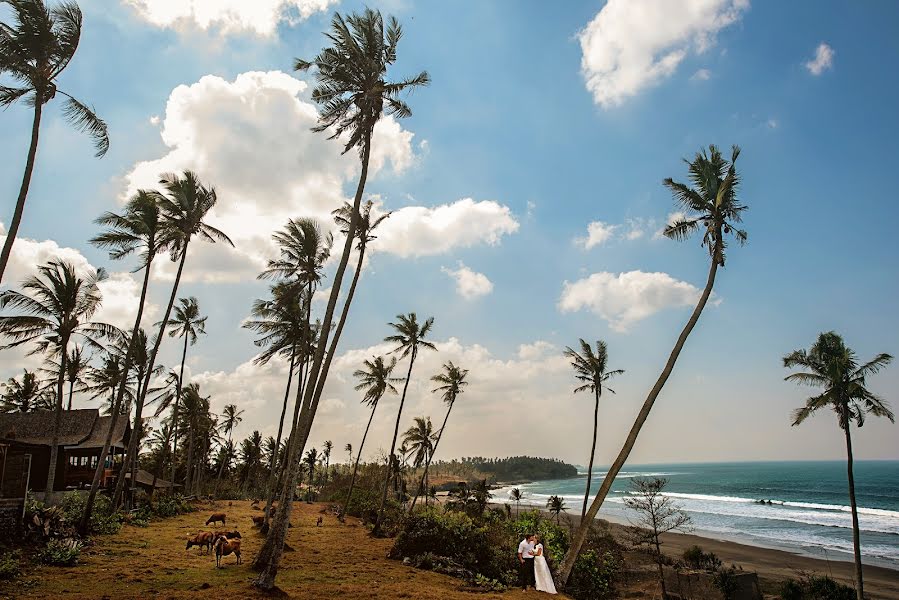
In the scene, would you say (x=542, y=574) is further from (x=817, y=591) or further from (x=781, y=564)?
(x=781, y=564)

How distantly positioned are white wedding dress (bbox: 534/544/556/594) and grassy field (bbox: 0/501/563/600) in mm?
673

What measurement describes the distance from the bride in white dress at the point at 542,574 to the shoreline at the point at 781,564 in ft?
64.2

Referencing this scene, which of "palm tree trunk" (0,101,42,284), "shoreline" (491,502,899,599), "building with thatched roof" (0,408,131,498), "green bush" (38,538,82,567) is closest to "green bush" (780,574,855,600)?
"shoreline" (491,502,899,599)

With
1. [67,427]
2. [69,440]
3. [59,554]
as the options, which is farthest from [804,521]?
[67,427]

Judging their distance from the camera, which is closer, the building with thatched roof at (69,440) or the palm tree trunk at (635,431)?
the palm tree trunk at (635,431)

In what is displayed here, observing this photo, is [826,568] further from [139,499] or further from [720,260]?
[139,499]

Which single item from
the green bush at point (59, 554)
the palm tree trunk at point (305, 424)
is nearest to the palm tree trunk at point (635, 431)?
the palm tree trunk at point (305, 424)

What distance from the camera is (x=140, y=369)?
82.2ft

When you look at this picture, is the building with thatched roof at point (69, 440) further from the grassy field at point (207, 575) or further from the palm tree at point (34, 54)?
the palm tree at point (34, 54)

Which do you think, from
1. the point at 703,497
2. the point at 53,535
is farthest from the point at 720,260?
the point at 703,497

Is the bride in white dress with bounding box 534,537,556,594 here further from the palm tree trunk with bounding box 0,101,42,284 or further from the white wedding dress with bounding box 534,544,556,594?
the palm tree trunk with bounding box 0,101,42,284

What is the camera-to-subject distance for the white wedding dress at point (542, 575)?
46.3 ft

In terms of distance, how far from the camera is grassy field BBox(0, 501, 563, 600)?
995 centimetres

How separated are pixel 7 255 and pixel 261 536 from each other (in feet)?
46.6
